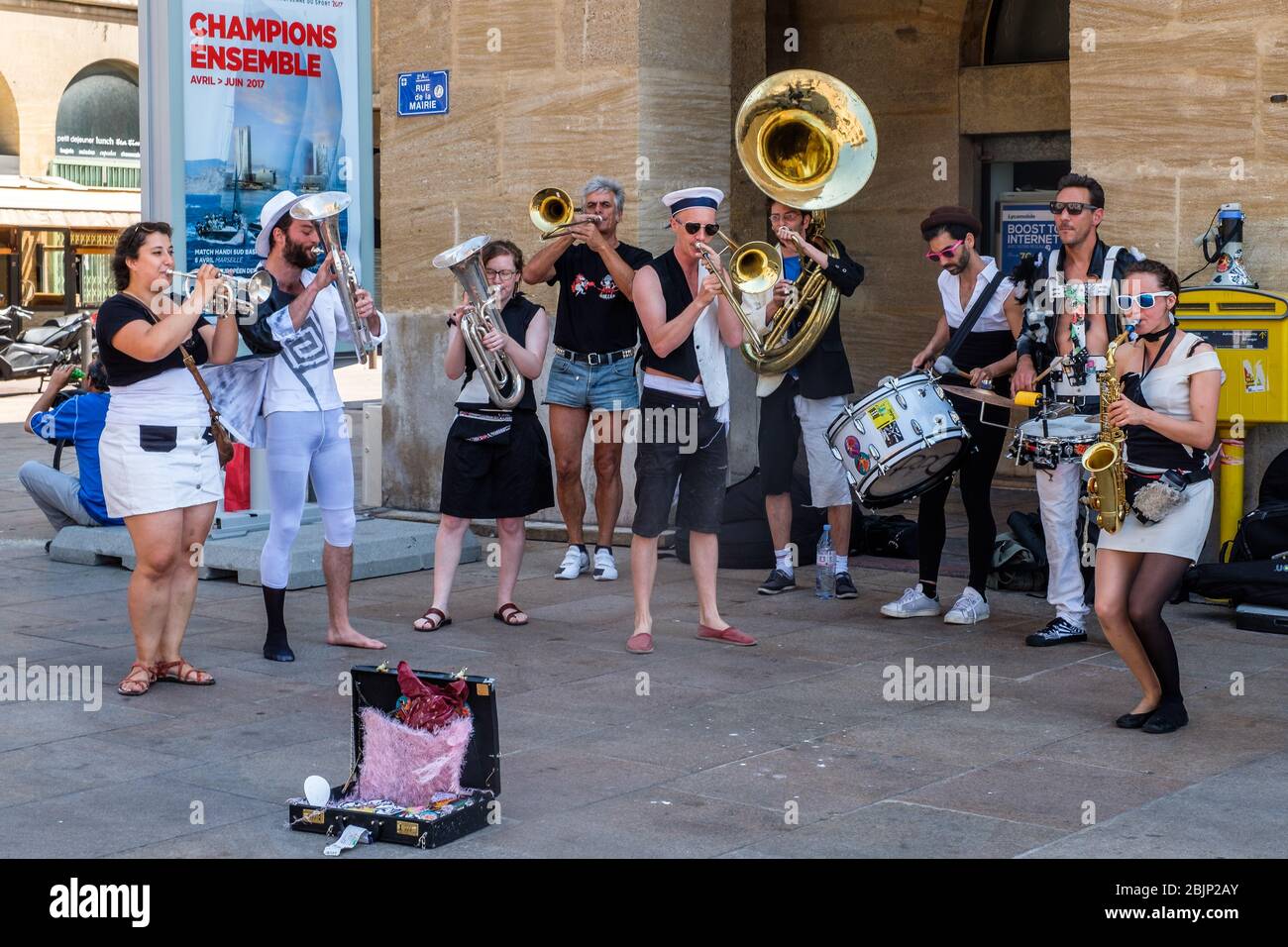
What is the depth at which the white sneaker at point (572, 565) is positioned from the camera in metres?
9.32

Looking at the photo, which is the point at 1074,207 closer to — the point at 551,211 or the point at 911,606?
the point at 911,606

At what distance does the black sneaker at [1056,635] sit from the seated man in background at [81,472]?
505 cm

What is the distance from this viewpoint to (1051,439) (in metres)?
7.04

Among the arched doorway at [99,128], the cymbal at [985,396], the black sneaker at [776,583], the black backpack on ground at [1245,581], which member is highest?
the arched doorway at [99,128]

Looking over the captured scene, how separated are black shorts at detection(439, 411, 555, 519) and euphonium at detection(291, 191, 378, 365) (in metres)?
0.79

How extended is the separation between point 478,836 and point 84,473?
18.4ft

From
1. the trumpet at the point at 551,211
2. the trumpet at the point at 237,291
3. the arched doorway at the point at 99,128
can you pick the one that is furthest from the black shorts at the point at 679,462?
the arched doorway at the point at 99,128

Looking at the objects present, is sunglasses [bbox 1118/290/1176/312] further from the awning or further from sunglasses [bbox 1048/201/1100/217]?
the awning

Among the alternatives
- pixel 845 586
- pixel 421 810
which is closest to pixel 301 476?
pixel 421 810

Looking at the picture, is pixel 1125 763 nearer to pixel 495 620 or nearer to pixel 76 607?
pixel 495 620

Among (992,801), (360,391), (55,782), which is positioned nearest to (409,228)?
(55,782)

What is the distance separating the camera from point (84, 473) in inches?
393

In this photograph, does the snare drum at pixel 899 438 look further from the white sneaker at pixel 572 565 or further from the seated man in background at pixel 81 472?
the seated man in background at pixel 81 472

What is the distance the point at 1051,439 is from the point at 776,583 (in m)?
2.19
